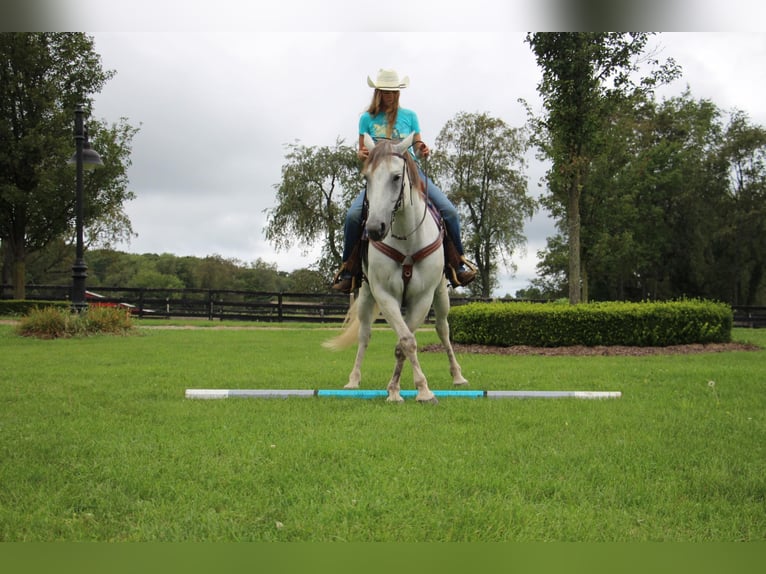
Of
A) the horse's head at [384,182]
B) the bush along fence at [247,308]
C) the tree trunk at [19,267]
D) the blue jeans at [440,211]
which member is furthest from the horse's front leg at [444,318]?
the tree trunk at [19,267]

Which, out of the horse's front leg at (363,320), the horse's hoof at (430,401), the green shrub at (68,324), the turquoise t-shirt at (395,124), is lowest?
the horse's hoof at (430,401)

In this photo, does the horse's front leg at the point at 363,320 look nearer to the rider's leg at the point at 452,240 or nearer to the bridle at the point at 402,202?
the rider's leg at the point at 452,240

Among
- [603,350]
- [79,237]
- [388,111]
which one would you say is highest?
[388,111]

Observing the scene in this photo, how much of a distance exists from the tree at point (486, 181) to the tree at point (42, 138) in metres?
19.8

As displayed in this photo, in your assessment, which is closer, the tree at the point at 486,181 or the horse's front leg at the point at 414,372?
the horse's front leg at the point at 414,372

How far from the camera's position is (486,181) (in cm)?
3859

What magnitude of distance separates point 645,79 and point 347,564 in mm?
19045

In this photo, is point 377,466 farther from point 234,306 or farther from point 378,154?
point 234,306

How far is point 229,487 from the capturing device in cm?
341

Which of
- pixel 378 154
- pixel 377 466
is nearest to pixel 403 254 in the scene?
pixel 378 154

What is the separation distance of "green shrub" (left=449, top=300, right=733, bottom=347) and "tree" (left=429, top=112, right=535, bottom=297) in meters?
22.9

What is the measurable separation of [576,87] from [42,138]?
23203 millimetres

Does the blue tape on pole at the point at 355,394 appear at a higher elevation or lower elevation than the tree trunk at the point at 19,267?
lower

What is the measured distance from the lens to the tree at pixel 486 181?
3794 cm
